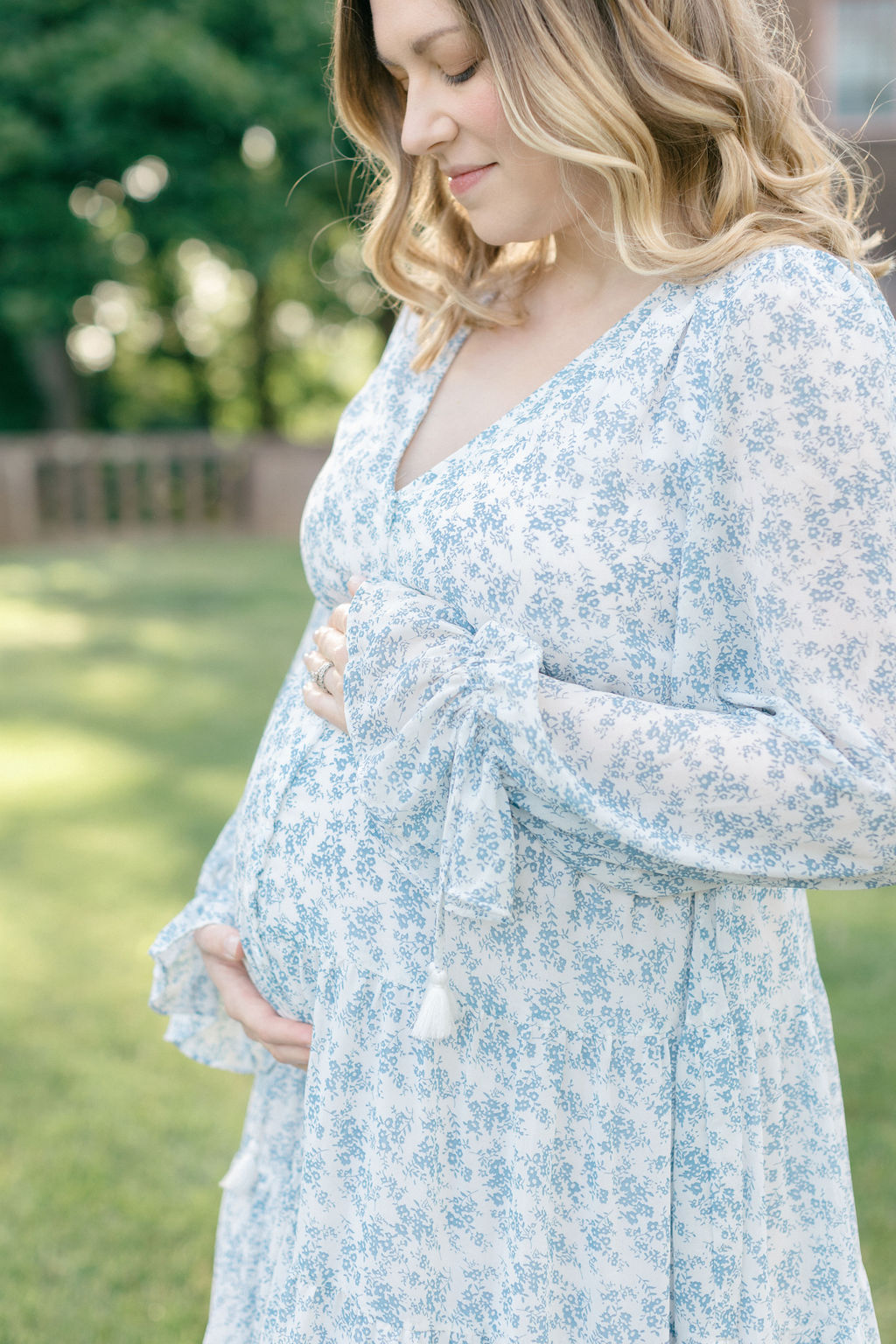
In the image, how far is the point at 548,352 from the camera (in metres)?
1.46

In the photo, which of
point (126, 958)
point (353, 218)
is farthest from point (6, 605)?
point (353, 218)

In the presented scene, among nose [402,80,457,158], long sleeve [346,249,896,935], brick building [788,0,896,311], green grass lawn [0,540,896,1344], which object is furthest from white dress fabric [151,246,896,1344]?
brick building [788,0,896,311]

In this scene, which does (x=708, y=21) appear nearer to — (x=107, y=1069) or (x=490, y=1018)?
(x=490, y=1018)

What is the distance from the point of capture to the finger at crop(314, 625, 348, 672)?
1.39 meters

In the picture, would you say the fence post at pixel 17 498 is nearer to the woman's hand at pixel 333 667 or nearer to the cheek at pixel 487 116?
the woman's hand at pixel 333 667

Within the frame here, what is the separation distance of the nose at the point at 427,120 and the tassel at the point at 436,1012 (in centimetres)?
95

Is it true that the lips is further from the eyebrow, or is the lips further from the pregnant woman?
the eyebrow

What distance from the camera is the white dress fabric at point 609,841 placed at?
1118 millimetres

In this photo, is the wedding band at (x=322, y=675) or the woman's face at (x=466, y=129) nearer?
the woman's face at (x=466, y=129)

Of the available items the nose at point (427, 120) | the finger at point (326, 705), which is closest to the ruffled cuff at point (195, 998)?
the finger at point (326, 705)

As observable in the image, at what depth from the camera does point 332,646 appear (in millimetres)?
1417

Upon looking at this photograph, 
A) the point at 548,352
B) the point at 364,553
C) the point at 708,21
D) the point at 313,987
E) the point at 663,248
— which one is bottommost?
the point at 313,987

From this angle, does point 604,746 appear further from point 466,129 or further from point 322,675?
point 466,129

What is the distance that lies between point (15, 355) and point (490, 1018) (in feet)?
54.2
